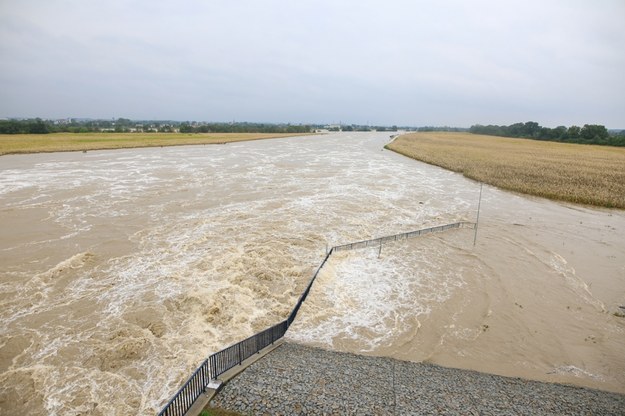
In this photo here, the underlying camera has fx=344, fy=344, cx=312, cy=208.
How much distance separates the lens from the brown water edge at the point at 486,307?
32.6ft

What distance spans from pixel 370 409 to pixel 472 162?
174ft

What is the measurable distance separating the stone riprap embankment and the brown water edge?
101 cm

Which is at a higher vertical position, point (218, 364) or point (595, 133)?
point (595, 133)

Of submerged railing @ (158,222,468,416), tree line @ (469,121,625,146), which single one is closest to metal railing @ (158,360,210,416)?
submerged railing @ (158,222,468,416)

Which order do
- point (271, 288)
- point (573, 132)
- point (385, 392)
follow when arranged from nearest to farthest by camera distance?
point (385, 392), point (271, 288), point (573, 132)

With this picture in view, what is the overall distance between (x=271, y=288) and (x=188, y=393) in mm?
6619

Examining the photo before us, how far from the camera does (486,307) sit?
12664mm

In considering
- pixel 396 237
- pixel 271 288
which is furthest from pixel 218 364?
pixel 396 237

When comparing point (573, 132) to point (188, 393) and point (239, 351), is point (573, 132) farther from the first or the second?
point (188, 393)

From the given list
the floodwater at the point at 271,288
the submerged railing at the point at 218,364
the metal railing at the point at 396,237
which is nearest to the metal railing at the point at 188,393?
the submerged railing at the point at 218,364

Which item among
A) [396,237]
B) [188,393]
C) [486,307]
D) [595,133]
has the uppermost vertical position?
[595,133]

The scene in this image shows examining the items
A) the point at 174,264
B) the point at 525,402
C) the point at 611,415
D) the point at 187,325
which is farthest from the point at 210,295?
the point at 611,415

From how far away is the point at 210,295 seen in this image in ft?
41.2

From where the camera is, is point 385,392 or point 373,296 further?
point 373,296
